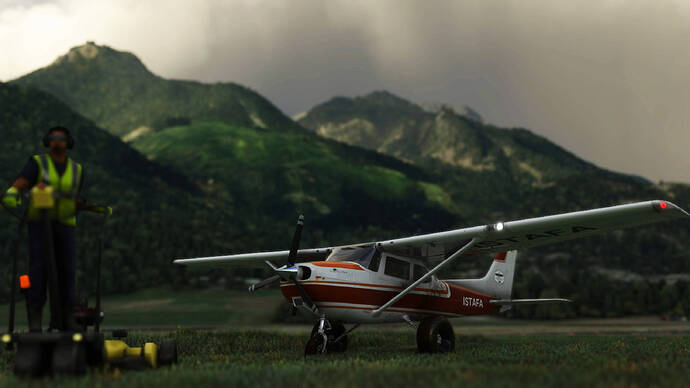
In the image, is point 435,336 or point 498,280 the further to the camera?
point 498,280

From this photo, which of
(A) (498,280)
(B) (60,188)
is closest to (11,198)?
(B) (60,188)

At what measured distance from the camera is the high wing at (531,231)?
10562 mm

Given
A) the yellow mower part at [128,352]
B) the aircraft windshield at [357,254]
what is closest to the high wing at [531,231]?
the aircraft windshield at [357,254]

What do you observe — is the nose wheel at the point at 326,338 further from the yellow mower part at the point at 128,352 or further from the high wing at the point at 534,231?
the yellow mower part at the point at 128,352

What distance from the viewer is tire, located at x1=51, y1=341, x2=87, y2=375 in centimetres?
656

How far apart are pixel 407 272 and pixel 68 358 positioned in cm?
827

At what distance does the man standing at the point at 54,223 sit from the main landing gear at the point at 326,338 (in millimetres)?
5788

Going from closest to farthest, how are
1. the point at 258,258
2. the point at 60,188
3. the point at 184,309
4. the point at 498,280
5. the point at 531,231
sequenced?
1. the point at 60,188
2. the point at 531,231
3. the point at 258,258
4. the point at 498,280
5. the point at 184,309

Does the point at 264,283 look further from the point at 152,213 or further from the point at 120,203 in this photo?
the point at 120,203

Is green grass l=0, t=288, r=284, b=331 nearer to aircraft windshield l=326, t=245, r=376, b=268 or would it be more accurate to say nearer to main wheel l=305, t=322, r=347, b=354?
main wheel l=305, t=322, r=347, b=354

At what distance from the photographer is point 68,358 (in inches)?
259

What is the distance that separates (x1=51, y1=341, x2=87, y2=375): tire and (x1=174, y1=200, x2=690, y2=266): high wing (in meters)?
7.08

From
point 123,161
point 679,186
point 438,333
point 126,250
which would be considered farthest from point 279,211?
point 438,333

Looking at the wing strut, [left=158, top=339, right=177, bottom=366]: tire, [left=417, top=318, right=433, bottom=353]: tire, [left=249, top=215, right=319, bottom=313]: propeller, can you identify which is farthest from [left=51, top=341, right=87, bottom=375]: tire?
[left=417, top=318, right=433, bottom=353]: tire
